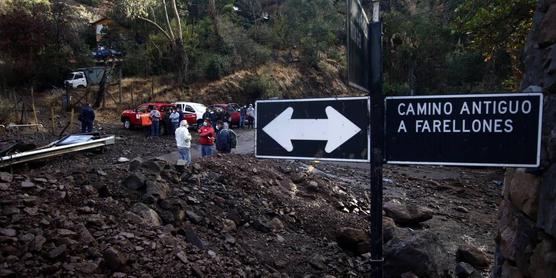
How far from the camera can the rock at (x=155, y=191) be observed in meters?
6.96

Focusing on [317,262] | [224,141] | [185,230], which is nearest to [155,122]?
[224,141]

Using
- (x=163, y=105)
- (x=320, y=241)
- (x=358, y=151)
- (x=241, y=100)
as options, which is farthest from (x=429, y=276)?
(x=241, y=100)

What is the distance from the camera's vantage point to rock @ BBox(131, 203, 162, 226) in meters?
6.25

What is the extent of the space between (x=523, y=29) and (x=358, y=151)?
8260mm

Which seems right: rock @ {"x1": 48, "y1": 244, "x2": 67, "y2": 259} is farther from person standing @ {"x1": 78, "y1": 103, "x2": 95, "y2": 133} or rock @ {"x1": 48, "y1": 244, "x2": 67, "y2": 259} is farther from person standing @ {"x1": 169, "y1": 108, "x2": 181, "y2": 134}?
person standing @ {"x1": 169, "y1": 108, "x2": 181, "y2": 134}

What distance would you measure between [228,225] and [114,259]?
7.91 ft

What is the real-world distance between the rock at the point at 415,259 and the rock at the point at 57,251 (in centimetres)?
426

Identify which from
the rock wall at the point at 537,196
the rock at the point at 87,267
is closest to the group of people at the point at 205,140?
the rock at the point at 87,267

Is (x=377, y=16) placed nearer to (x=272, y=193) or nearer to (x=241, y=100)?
(x=272, y=193)

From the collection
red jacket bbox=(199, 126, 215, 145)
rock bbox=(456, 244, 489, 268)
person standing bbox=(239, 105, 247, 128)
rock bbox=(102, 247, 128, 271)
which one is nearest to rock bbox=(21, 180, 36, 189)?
rock bbox=(102, 247, 128, 271)

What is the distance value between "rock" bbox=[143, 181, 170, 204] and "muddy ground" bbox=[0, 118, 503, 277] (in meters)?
0.02

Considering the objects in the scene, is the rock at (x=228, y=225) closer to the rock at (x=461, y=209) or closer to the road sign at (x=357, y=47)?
the road sign at (x=357, y=47)

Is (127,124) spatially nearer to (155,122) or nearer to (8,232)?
(155,122)

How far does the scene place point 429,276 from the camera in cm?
648
